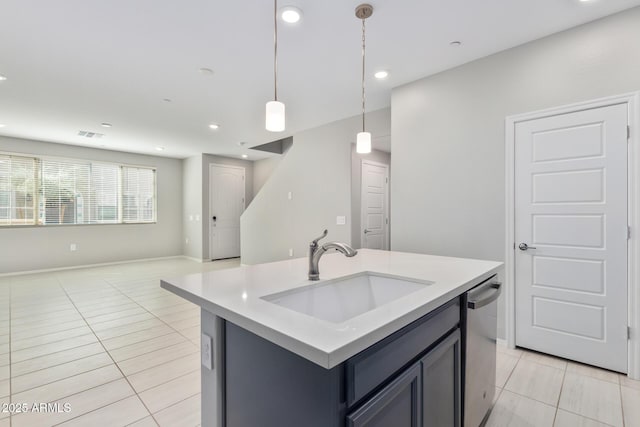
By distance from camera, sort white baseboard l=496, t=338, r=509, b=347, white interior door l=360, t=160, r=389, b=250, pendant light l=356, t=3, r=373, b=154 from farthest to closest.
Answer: white interior door l=360, t=160, r=389, b=250 < white baseboard l=496, t=338, r=509, b=347 < pendant light l=356, t=3, r=373, b=154

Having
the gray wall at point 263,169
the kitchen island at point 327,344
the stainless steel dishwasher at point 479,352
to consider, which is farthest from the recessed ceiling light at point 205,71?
the gray wall at point 263,169

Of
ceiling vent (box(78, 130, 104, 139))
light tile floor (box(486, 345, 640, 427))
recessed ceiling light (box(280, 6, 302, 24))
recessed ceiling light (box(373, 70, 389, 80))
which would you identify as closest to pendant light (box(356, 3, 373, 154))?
recessed ceiling light (box(280, 6, 302, 24))

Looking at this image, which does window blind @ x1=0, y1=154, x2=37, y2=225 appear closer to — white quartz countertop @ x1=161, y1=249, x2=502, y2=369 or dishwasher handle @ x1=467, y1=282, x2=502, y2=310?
white quartz countertop @ x1=161, y1=249, x2=502, y2=369

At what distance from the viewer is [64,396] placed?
2008 millimetres

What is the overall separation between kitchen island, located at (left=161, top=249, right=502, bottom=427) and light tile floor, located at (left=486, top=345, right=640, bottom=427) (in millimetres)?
812

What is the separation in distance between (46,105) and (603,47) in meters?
5.96

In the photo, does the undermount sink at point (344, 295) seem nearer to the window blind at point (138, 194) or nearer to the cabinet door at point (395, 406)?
the cabinet door at point (395, 406)

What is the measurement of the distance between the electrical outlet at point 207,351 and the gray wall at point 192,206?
6486 mm

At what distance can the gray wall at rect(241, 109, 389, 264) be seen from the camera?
15.0 feet

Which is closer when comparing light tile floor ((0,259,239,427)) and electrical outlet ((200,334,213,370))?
electrical outlet ((200,334,213,370))

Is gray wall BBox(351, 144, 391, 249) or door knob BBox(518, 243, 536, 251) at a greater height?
gray wall BBox(351, 144, 391, 249)

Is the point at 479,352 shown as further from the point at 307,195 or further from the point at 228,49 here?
the point at 307,195

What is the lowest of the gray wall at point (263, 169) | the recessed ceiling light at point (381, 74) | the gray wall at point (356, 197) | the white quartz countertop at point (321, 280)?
the white quartz countertop at point (321, 280)

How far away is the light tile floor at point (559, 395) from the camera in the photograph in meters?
1.80
